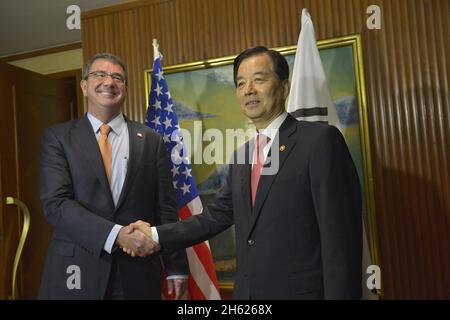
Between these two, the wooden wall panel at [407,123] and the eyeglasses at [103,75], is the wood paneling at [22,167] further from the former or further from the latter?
the wooden wall panel at [407,123]

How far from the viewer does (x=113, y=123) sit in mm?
1828

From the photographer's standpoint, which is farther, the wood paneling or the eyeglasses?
the wood paneling

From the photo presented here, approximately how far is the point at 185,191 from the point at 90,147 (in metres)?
0.70

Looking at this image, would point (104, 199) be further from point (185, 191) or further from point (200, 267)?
point (200, 267)

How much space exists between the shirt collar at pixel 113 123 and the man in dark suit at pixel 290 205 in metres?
0.57

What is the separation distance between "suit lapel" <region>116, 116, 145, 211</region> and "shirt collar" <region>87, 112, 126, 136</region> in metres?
0.03

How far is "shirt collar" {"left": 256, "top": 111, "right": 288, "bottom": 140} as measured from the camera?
1528 mm

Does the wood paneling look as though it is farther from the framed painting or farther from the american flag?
the american flag

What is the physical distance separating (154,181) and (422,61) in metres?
1.50

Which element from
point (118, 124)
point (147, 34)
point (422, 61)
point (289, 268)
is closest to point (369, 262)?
point (289, 268)

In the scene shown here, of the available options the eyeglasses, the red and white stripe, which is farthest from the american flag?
the eyeglasses

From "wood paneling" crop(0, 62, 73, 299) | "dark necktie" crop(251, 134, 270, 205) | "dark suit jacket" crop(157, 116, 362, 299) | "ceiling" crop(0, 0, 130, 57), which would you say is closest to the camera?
"dark suit jacket" crop(157, 116, 362, 299)
